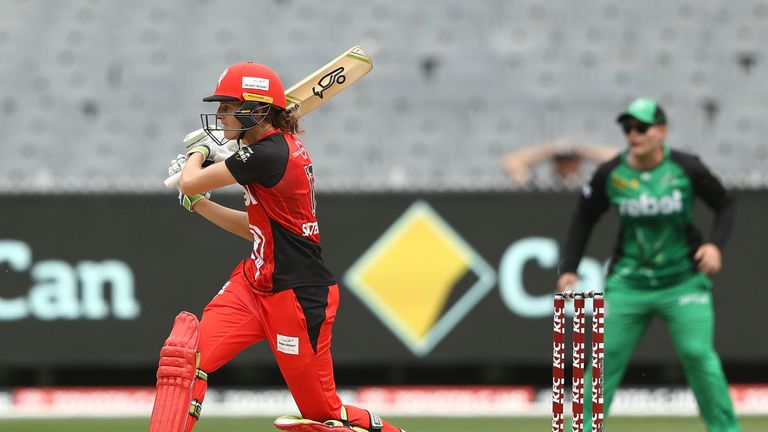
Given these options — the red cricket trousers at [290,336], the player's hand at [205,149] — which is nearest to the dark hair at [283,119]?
the player's hand at [205,149]

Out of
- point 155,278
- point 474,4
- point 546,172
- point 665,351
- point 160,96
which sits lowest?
point 665,351

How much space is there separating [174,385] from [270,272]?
63 centimetres

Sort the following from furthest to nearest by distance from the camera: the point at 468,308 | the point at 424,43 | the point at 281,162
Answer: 1. the point at 424,43
2. the point at 468,308
3. the point at 281,162

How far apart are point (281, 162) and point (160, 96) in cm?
803

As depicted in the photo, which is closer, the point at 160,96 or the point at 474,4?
the point at 160,96

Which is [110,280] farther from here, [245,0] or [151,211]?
[245,0]

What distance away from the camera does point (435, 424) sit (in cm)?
941

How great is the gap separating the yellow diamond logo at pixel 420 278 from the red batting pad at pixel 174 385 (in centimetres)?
518

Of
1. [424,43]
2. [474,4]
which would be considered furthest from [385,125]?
[474,4]

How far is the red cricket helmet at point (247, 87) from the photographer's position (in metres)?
5.31

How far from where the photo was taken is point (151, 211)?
1051 cm

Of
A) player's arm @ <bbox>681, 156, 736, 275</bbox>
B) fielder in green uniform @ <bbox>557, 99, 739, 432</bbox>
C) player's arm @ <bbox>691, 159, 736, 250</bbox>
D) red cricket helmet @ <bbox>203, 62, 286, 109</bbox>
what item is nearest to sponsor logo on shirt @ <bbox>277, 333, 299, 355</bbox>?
red cricket helmet @ <bbox>203, 62, 286, 109</bbox>

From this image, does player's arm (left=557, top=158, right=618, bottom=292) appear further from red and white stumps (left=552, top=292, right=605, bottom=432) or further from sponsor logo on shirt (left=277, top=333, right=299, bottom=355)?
sponsor logo on shirt (left=277, top=333, right=299, bottom=355)

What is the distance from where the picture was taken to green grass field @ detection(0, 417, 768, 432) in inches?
353
